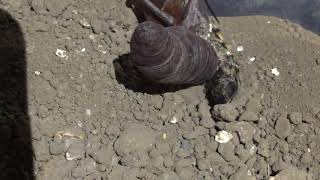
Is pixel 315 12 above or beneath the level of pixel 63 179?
above

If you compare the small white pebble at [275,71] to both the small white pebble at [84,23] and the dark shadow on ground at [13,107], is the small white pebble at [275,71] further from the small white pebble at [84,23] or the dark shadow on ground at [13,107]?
the dark shadow on ground at [13,107]

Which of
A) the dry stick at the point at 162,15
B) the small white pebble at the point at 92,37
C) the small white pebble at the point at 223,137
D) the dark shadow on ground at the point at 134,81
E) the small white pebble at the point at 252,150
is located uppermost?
the dry stick at the point at 162,15

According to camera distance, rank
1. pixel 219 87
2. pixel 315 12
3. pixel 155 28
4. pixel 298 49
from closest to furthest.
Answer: pixel 155 28 < pixel 219 87 < pixel 298 49 < pixel 315 12

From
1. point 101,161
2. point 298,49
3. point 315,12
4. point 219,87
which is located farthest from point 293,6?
point 101,161

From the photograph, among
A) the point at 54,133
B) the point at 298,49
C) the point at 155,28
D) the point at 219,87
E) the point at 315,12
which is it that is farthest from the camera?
the point at 315,12

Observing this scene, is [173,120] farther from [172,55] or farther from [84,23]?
[84,23]

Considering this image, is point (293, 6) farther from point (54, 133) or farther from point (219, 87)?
point (54, 133)

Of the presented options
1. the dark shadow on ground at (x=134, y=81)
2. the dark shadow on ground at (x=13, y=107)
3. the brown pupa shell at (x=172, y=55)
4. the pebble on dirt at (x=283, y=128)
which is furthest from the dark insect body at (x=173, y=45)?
the dark shadow on ground at (x=13, y=107)
